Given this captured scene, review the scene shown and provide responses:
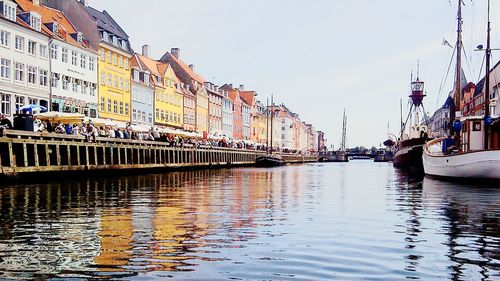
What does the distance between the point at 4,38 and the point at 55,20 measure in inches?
603

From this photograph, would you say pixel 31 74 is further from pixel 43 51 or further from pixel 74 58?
pixel 74 58

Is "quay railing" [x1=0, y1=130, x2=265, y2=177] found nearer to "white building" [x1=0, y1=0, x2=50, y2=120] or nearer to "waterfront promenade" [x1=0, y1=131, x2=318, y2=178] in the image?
"waterfront promenade" [x1=0, y1=131, x2=318, y2=178]

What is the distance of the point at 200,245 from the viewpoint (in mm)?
12266

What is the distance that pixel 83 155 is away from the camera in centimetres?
4366


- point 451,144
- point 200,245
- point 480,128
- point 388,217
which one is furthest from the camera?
point 451,144

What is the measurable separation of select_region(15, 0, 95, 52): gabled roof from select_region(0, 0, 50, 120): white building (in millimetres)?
2856

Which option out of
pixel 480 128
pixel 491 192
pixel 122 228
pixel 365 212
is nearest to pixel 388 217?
pixel 365 212

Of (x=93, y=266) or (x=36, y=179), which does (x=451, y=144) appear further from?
(x=93, y=266)

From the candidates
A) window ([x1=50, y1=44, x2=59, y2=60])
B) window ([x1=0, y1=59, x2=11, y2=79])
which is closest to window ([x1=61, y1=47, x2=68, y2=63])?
window ([x1=50, y1=44, x2=59, y2=60])

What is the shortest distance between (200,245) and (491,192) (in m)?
21.3

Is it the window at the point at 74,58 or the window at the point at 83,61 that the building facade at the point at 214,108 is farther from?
the window at the point at 74,58

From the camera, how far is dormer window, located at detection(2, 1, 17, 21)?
56.6 meters

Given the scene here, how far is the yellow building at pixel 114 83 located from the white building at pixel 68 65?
102 inches

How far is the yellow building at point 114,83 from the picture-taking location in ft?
260
